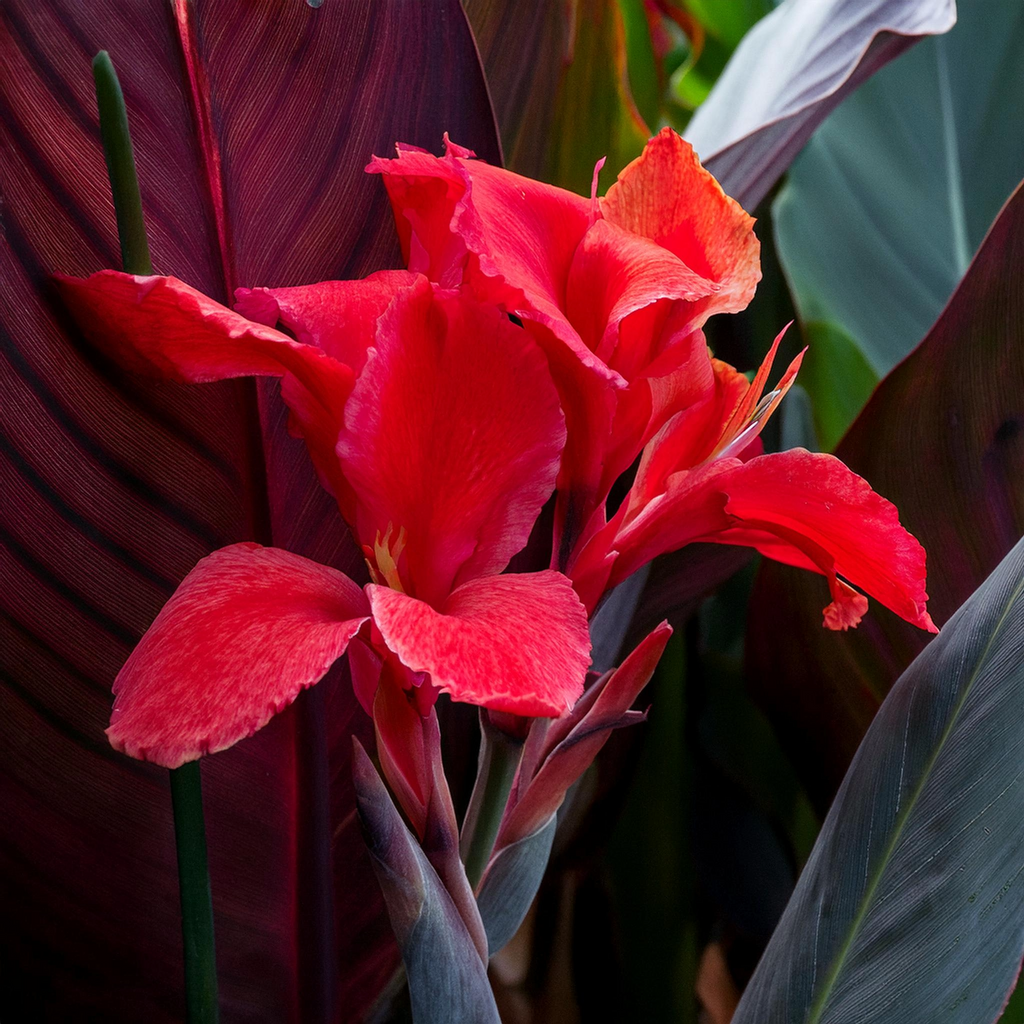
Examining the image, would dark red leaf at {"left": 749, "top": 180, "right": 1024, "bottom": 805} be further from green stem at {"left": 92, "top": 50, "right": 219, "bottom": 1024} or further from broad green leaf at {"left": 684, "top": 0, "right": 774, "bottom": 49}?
broad green leaf at {"left": 684, "top": 0, "right": 774, "bottom": 49}

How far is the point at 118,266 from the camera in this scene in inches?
15.7

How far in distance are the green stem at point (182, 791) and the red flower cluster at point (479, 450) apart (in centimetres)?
2

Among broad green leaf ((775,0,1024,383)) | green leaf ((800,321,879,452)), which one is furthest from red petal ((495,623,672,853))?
broad green leaf ((775,0,1024,383))

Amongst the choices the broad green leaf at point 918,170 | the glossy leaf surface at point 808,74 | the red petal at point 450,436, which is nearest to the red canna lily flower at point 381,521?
the red petal at point 450,436

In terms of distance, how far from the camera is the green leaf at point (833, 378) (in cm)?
76

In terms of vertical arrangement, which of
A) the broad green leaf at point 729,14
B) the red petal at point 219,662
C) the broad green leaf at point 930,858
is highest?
the broad green leaf at point 729,14

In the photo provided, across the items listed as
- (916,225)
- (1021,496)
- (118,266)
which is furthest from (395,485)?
(916,225)

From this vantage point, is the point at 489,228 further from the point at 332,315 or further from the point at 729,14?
the point at 729,14

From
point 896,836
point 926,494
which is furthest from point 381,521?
point 926,494

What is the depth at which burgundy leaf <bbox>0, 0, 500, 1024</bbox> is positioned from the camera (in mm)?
386

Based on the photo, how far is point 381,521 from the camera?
0.30 metres

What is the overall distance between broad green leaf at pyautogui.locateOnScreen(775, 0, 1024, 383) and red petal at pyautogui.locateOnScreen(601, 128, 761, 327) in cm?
51

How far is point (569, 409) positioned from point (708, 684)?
1.54ft

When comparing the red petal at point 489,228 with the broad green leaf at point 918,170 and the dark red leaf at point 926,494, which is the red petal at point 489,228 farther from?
the broad green leaf at point 918,170
